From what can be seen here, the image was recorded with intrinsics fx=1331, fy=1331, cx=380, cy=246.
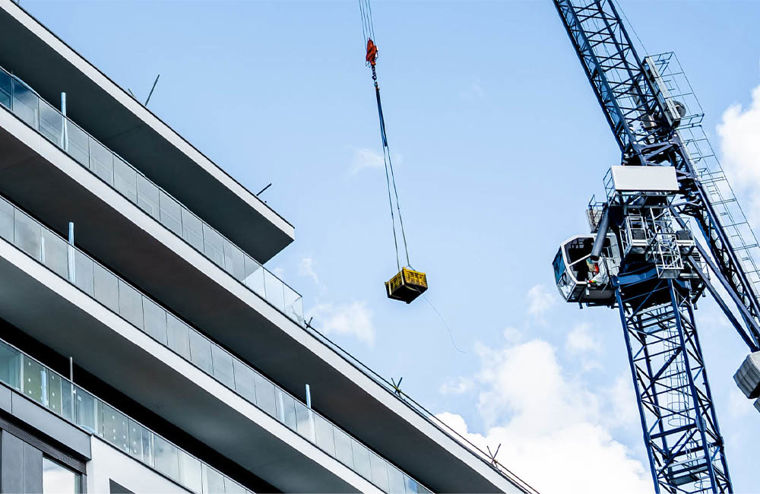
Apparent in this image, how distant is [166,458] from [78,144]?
8.15 m

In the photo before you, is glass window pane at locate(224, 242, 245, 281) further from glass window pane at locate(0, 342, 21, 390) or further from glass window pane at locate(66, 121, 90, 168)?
glass window pane at locate(0, 342, 21, 390)

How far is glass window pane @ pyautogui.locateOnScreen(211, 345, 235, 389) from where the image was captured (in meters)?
30.7

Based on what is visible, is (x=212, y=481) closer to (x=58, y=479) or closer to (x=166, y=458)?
(x=166, y=458)

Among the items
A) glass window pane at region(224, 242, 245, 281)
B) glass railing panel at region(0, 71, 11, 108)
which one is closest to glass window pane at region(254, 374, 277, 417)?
glass window pane at region(224, 242, 245, 281)

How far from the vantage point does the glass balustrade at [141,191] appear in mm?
29203

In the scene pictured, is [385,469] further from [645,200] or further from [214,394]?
[645,200]

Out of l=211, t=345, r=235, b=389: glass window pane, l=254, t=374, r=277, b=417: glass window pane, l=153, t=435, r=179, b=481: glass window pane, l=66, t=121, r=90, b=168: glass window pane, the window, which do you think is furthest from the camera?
l=254, t=374, r=277, b=417: glass window pane

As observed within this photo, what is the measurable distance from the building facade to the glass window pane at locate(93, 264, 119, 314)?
50 millimetres

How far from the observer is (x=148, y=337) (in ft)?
93.4

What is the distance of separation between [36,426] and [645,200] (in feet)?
160

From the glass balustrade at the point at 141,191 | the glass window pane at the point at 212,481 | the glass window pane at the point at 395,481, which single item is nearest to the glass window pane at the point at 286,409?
the glass balustrade at the point at 141,191

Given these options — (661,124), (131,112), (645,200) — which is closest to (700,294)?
(645,200)

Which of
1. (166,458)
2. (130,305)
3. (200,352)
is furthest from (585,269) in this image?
(166,458)

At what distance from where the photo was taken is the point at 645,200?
221ft
